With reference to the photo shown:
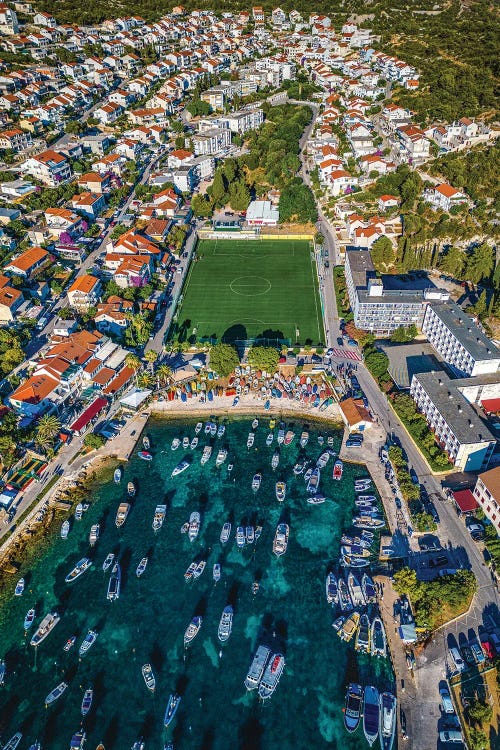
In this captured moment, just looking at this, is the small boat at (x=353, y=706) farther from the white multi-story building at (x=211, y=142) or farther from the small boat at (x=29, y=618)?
the white multi-story building at (x=211, y=142)

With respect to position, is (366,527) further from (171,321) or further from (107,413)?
(171,321)

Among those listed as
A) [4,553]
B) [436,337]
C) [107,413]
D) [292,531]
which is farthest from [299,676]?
[436,337]

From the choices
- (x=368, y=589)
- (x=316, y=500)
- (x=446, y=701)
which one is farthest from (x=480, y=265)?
(x=446, y=701)

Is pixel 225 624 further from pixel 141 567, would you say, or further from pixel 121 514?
pixel 121 514

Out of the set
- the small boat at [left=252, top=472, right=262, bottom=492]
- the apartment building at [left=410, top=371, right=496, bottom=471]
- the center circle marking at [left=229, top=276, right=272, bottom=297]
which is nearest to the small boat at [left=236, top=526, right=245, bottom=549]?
the small boat at [left=252, top=472, right=262, bottom=492]

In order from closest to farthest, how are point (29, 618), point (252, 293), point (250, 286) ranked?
1. point (29, 618)
2. point (252, 293)
3. point (250, 286)

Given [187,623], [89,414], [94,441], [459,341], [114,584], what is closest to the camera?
[187,623]

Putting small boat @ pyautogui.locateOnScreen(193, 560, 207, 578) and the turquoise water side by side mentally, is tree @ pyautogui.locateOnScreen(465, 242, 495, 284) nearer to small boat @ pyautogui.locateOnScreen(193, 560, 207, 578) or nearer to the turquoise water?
the turquoise water

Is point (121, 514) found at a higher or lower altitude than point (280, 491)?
lower

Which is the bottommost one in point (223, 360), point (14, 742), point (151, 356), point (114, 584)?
point (14, 742)
